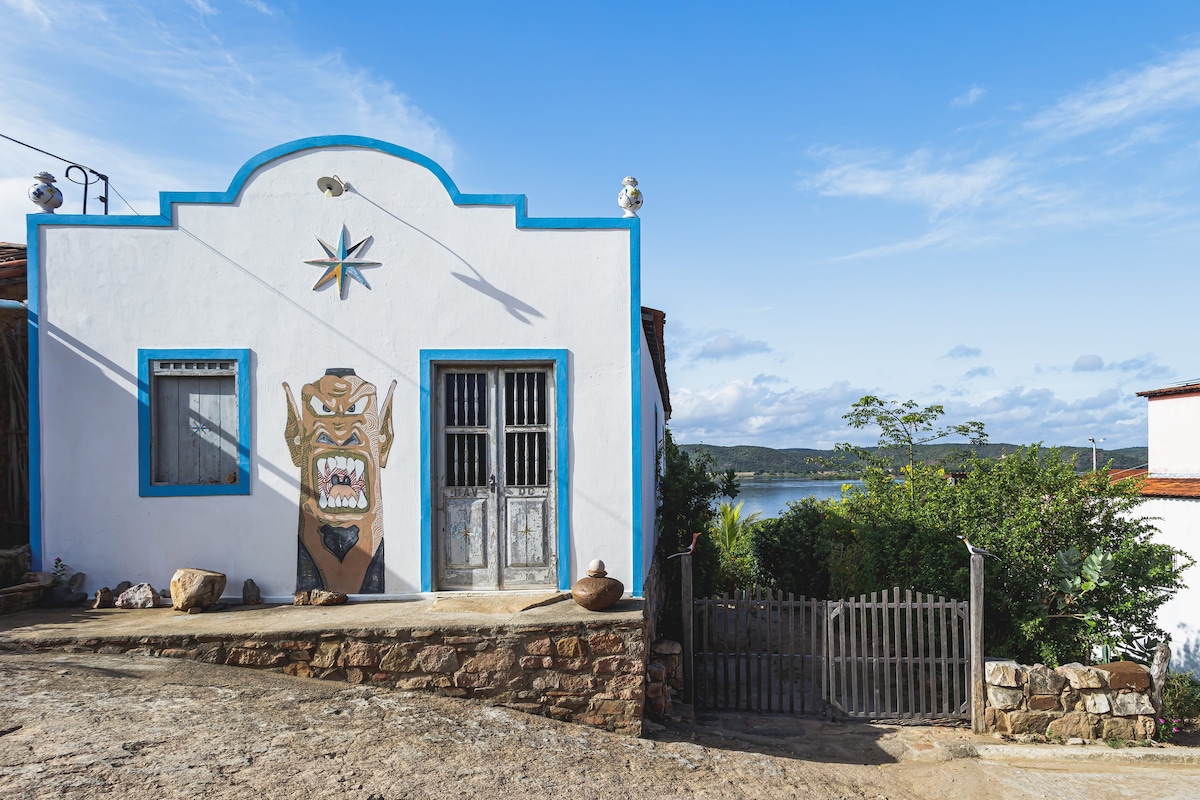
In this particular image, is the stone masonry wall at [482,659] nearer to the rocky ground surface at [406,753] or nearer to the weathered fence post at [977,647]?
the rocky ground surface at [406,753]

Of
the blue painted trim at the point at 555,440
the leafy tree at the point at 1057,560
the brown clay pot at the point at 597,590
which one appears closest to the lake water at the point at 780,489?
the leafy tree at the point at 1057,560

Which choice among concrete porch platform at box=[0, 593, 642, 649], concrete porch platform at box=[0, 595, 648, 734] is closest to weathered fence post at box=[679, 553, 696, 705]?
concrete porch platform at box=[0, 593, 642, 649]

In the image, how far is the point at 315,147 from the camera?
6.95 metres

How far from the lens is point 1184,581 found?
994cm

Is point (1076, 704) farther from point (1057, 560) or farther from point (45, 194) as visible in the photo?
point (45, 194)

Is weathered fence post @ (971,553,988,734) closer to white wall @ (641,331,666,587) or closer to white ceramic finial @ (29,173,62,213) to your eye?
white wall @ (641,331,666,587)

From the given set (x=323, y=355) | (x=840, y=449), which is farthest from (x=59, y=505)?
(x=840, y=449)

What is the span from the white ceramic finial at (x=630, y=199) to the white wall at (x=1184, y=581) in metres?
8.55

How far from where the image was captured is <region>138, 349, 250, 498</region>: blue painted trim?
265 inches

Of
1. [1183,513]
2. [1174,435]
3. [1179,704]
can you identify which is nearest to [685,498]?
[1179,704]

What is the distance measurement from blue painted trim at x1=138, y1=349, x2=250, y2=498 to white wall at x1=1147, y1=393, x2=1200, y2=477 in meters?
15.6

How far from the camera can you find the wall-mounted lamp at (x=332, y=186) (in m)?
6.83

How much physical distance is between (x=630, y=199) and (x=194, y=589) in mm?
5285

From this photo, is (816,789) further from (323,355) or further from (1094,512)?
(323,355)
